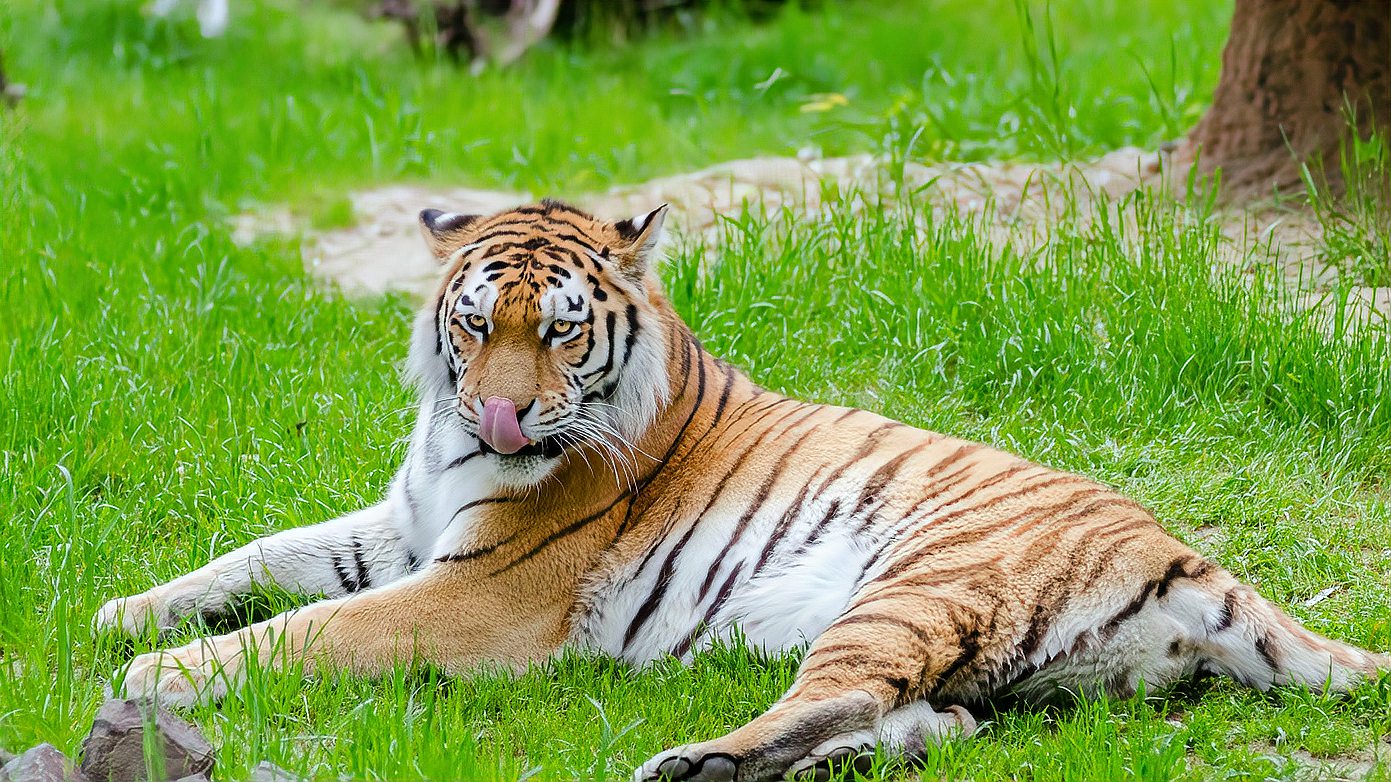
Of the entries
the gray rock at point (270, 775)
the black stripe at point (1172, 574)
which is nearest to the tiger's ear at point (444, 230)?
the gray rock at point (270, 775)

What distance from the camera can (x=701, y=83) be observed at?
9.64 meters

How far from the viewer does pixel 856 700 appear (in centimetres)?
300

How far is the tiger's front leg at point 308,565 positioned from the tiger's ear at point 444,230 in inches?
28.8

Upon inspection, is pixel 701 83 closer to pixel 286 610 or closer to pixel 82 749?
pixel 286 610

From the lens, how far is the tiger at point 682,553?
3238 millimetres

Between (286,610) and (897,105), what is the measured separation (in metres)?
4.80

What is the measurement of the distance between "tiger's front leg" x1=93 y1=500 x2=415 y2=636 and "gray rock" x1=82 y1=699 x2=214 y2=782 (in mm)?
1072

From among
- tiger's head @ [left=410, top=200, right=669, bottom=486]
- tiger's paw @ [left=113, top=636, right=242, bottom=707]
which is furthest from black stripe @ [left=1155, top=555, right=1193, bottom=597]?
tiger's paw @ [left=113, top=636, right=242, bottom=707]

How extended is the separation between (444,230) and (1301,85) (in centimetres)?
429

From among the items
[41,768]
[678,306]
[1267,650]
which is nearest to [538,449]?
[41,768]

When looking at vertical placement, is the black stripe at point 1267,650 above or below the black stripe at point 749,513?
below

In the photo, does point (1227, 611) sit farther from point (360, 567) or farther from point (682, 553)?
point (360, 567)

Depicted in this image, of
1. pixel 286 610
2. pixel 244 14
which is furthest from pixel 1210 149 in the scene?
pixel 244 14

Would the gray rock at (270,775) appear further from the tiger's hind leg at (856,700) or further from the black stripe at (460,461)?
the black stripe at (460,461)
